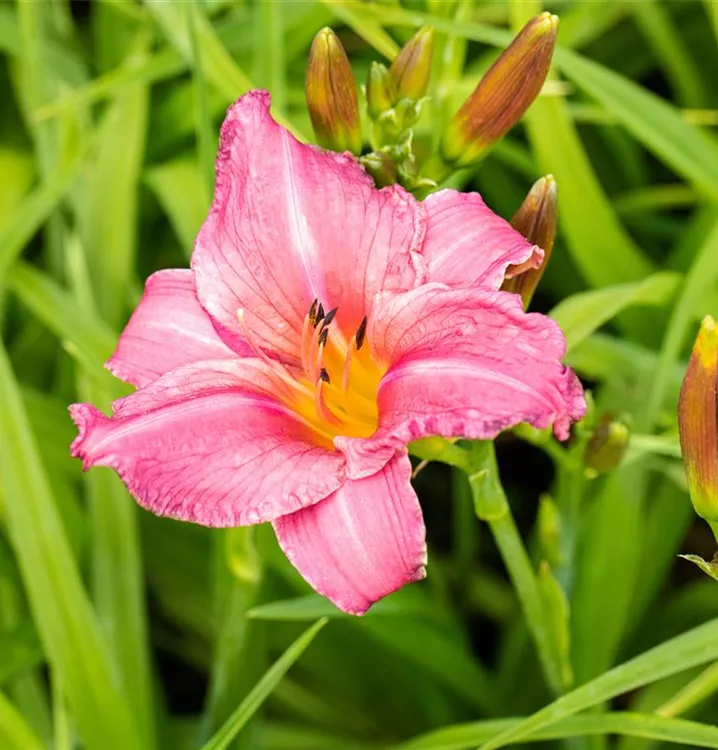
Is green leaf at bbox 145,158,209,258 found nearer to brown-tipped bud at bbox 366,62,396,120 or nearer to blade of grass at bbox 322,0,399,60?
blade of grass at bbox 322,0,399,60

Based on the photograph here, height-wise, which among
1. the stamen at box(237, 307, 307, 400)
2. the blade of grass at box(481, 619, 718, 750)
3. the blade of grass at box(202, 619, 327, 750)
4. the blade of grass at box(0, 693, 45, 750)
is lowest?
the blade of grass at box(0, 693, 45, 750)

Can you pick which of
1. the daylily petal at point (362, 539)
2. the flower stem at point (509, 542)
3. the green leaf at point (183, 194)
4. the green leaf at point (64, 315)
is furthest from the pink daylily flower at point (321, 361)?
the green leaf at point (183, 194)

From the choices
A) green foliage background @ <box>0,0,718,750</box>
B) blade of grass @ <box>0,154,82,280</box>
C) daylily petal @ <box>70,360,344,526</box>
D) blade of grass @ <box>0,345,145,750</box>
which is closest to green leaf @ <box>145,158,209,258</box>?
green foliage background @ <box>0,0,718,750</box>

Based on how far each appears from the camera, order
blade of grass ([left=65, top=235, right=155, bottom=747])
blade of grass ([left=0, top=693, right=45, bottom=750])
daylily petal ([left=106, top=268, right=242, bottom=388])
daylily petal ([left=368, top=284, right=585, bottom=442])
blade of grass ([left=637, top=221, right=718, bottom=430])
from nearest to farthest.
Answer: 1. daylily petal ([left=368, top=284, right=585, bottom=442])
2. daylily petal ([left=106, top=268, right=242, bottom=388])
3. blade of grass ([left=0, top=693, right=45, bottom=750])
4. blade of grass ([left=637, top=221, right=718, bottom=430])
5. blade of grass ([left=65, top=235, right=155, bottom=747])

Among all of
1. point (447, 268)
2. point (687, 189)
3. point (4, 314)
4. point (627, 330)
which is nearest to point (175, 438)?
point (447, 268)

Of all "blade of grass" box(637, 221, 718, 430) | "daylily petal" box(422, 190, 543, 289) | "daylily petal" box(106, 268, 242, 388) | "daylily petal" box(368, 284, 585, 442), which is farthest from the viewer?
"blade of grass" box(637, 221, 718, 430)

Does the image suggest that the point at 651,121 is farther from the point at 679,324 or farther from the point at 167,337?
the point at 167,337

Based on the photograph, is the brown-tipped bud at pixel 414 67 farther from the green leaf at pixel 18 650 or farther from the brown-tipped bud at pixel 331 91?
the green leaf at pixel 18 650
